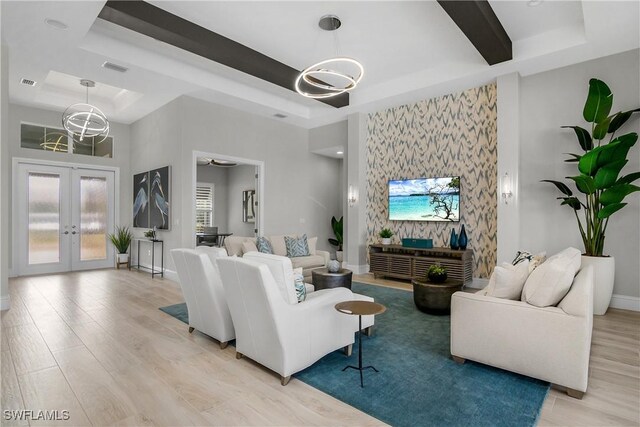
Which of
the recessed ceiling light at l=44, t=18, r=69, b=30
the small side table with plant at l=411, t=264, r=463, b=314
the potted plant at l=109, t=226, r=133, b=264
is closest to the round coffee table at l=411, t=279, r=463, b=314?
the small side table with plant at l=411, t=264, r=463, b=314

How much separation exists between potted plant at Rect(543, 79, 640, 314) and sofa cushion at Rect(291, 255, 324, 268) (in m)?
3.89

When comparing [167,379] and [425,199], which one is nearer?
[167,379]

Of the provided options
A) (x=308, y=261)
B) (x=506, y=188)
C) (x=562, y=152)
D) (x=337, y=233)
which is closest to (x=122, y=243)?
(x=308, y=261)

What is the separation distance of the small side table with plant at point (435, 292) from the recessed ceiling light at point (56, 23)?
511 centimetres

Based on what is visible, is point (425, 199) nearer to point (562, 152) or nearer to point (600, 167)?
point (562, 152)

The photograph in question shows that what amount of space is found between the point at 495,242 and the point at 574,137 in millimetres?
1863

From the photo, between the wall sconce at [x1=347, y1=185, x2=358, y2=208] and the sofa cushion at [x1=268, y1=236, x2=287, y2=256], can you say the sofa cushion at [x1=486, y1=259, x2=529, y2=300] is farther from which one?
the wall sconce at [x1=347, y1=185, x2=358, y2=208]

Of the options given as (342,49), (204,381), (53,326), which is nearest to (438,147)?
(342,49)

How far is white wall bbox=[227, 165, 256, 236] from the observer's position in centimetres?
1002

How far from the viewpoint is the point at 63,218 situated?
272 inches

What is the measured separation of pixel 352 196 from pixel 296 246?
1738 millimetres

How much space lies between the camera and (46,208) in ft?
22.1

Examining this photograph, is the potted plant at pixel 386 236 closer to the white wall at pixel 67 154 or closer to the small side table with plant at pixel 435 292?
the small side table with plant at pixel 435 292

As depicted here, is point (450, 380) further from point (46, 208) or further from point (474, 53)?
point (46, 208)
